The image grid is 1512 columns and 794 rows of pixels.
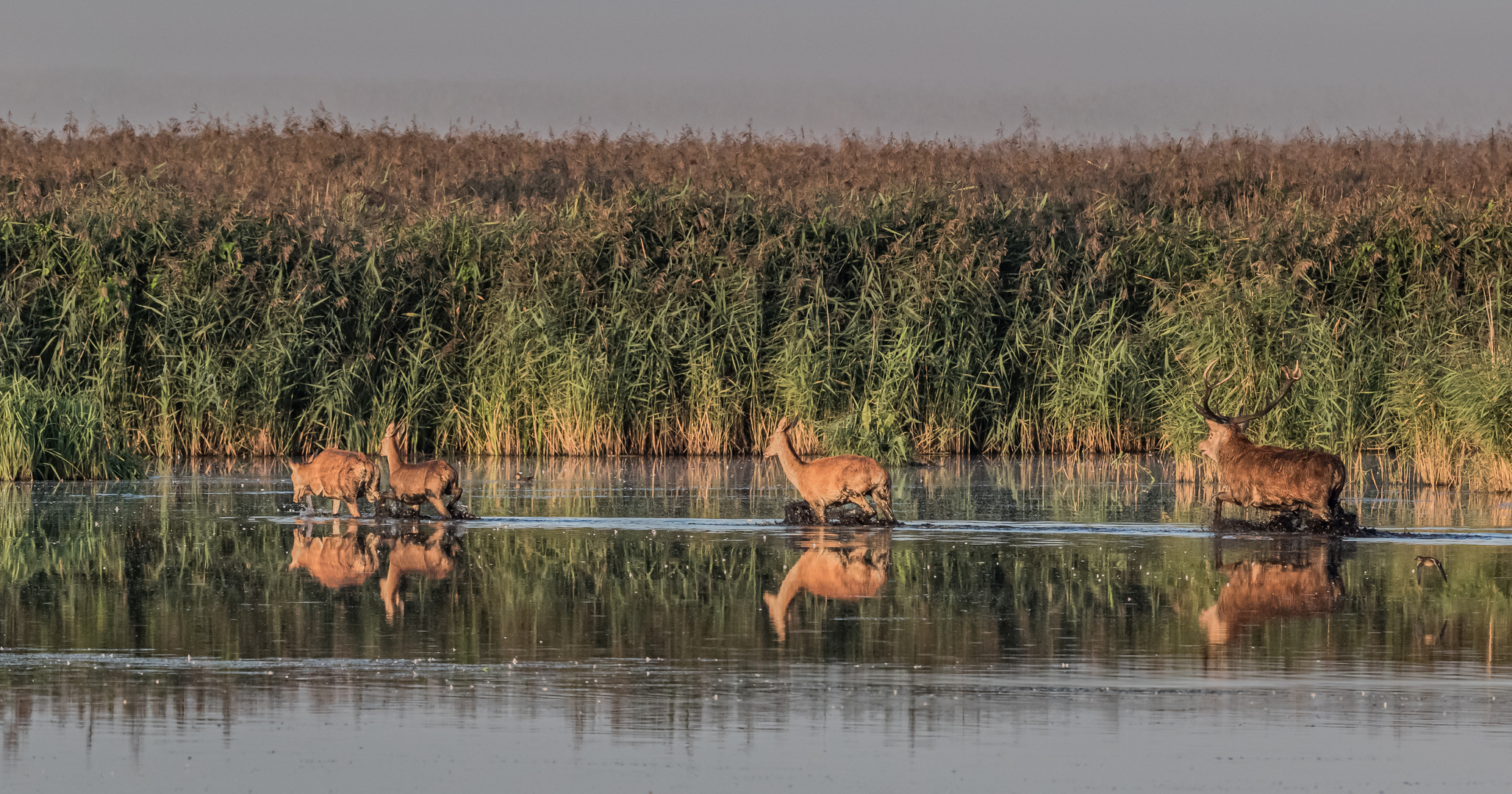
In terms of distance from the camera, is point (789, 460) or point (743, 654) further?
point (789, 460)

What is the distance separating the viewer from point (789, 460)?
1493cm

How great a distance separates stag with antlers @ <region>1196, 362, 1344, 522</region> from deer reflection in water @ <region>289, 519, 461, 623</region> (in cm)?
564

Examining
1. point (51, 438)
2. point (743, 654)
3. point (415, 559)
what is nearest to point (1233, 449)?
point (415, 559)

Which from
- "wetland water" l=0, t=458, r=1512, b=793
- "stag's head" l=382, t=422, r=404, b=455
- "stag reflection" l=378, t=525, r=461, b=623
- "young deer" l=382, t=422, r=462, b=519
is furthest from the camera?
"stag's head" l=382, t=422, r=404, b=455

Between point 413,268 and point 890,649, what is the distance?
15.3 meters

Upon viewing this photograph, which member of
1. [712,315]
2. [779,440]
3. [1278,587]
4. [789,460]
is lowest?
[1278,587]

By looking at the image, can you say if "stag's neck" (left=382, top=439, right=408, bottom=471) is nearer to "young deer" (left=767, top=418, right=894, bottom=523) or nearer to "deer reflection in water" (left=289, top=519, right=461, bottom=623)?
"deer reflection in water" (left=289, top=519, right=461, bottom=623)

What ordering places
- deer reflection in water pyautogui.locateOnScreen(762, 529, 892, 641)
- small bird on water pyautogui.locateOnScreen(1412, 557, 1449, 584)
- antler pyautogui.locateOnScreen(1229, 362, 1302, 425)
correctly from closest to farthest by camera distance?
deer reflection in water pyautogui.locateOnScreen(762, 529, 892, 641) < small bird on water pyautogui.locateOnScreen(1412, 557, 1449, 584) < antler pyautogui.locateOnScreen(1229, 362, 1302, 425)

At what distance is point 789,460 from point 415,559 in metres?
3.38

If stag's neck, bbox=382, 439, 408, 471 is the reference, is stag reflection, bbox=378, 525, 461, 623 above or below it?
below

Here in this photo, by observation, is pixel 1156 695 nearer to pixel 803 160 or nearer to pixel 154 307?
pixel 154 307

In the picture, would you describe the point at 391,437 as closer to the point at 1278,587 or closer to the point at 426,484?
the point at 426,484

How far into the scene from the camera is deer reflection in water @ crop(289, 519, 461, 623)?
11.5 m

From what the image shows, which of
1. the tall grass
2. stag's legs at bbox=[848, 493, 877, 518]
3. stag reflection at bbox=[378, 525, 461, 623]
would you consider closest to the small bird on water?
stag's legs at bbox=[848, 493, 877, 518]
